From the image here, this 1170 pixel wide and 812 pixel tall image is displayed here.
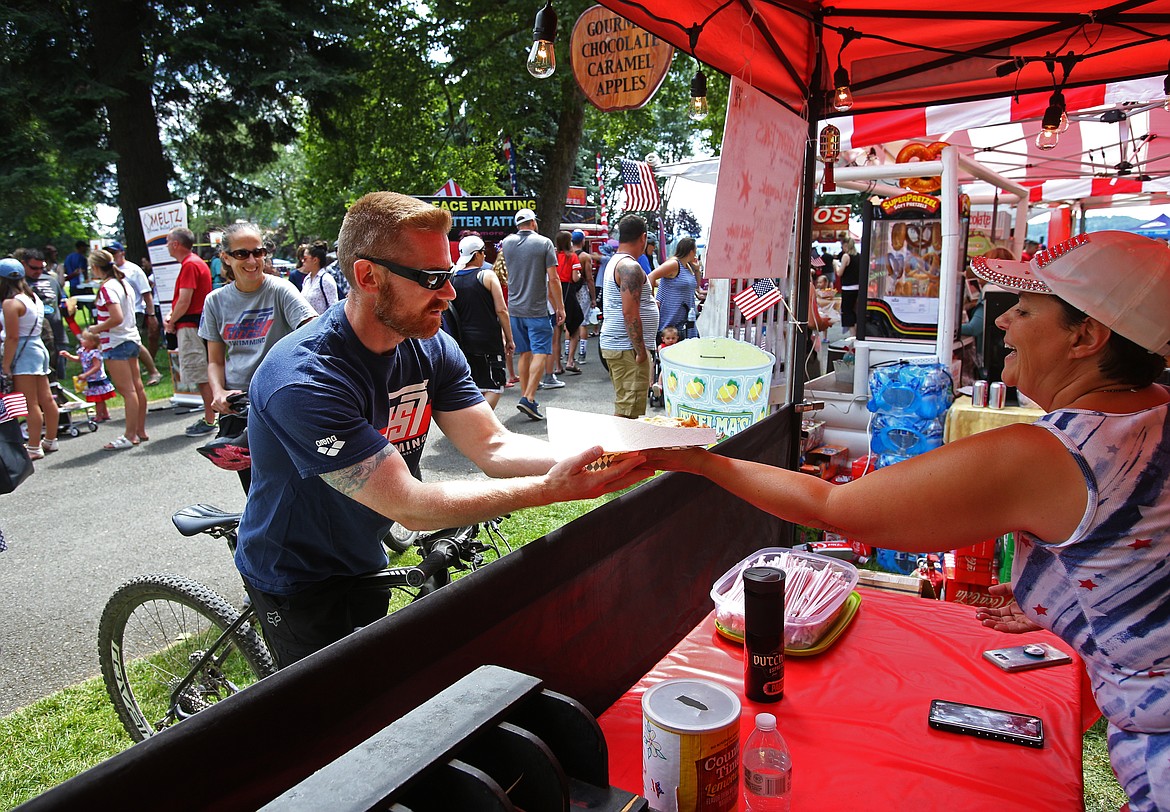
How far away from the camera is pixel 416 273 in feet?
7.00

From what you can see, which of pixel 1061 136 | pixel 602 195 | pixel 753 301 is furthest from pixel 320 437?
pixel 602 195

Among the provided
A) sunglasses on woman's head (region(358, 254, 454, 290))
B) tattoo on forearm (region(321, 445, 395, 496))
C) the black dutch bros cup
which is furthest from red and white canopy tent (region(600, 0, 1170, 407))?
the black dutch bros cup

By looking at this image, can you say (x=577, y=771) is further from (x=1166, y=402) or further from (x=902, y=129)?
(x=902, y=129)

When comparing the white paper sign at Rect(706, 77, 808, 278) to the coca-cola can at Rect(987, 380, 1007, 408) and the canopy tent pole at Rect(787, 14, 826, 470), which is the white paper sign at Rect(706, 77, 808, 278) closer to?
the canopy tent pole at Rect(787, 14, 826, 470)

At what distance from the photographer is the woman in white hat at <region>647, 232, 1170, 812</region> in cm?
141

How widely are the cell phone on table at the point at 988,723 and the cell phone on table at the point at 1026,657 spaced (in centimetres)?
Result: 25

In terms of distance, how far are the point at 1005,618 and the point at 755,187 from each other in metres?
1.77

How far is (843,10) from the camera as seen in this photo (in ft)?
10.3

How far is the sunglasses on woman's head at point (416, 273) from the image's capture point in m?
2.12

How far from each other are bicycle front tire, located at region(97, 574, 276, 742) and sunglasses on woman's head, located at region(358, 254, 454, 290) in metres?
1.54

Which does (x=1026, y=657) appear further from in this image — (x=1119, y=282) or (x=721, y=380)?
(x=721, y=380)

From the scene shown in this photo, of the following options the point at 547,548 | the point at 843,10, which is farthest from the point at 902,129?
the point at 547,548

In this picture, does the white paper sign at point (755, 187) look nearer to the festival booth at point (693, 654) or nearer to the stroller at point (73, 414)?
the festival booth at point (693, 654)

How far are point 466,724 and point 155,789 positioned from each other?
0.43 m
